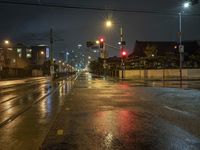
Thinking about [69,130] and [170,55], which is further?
[170,55]

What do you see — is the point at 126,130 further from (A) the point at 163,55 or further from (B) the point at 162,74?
(A) the point at 163,55

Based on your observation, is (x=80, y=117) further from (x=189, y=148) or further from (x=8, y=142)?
(x=189, y=148)

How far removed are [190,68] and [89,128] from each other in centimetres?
5867

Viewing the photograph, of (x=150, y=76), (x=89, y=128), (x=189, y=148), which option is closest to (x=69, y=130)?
(x=89, y=128)

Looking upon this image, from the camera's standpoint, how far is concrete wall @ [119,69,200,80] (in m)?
67.1

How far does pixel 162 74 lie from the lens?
6812cm

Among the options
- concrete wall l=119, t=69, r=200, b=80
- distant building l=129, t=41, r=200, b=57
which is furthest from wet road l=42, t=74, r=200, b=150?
distant building l=129, t=41, r=200, b=57

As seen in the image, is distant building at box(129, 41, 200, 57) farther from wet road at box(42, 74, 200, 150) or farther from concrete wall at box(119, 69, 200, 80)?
wet road at box(42, 74, 200, 150)

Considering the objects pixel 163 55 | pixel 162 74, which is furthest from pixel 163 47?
pixel 162 74

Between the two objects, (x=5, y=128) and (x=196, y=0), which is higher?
(x=196, y=0)

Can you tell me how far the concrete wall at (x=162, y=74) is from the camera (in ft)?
220

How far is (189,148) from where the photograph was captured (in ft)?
28.1

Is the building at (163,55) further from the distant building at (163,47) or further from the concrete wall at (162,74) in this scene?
the concrete wall at (162,74)


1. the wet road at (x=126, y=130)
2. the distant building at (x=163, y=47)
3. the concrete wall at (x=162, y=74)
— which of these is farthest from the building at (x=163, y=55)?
the wet road at (x=126, y=130)
